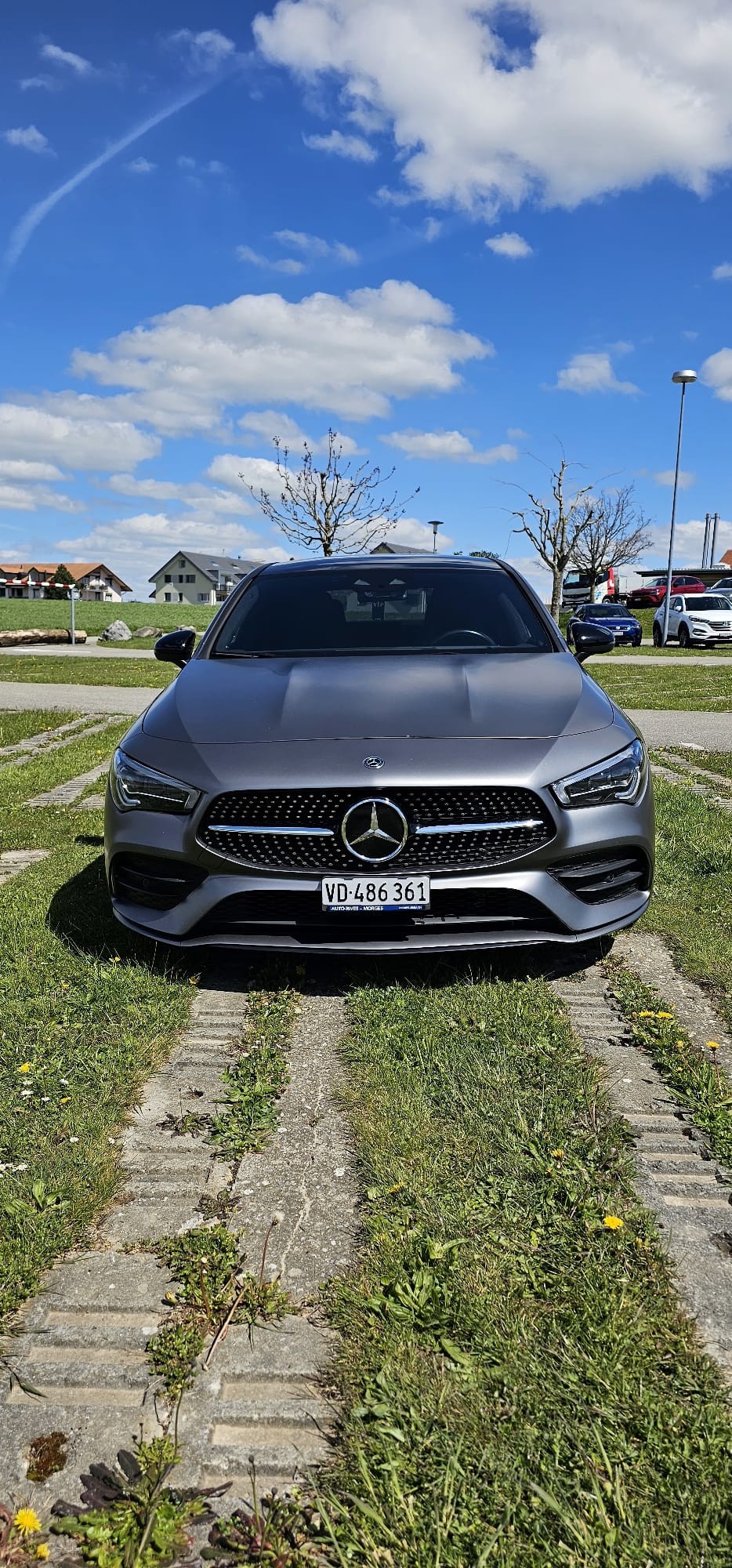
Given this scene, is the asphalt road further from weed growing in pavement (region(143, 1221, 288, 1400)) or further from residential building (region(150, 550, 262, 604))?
residential building (region(150, 550, 262, 604))

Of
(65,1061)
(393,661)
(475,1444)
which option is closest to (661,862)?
(393,661)

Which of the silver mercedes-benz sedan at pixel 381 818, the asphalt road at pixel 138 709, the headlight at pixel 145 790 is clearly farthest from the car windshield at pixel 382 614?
the asphalt road at pixel 138 709

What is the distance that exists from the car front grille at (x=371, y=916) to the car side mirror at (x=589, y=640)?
184cm

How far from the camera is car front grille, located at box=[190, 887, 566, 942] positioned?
3258 millimetres

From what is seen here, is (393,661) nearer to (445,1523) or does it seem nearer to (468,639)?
(468,639)

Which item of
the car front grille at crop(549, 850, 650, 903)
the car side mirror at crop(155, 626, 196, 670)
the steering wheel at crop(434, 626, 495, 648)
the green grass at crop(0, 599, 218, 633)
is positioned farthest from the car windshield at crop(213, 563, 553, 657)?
the green grass at crop(0, 599, 218, 633)

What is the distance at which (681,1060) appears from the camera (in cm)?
302

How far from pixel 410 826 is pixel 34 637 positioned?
30.2 m

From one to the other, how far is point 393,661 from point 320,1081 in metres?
1.78

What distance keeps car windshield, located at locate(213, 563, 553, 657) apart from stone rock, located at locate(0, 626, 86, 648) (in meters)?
26.7

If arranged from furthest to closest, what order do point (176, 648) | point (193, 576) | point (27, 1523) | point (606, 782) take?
1. point (193, 576)
2. point (176, 648)
3. point (606, 782)
4. point (27, 1523)

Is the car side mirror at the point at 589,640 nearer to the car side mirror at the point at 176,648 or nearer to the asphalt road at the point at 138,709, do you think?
the car side mirror at the point at 176,648

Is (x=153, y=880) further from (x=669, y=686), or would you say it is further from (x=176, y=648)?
(x=669, y=686)

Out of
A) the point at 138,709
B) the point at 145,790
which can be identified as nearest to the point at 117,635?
the point at 138,709
